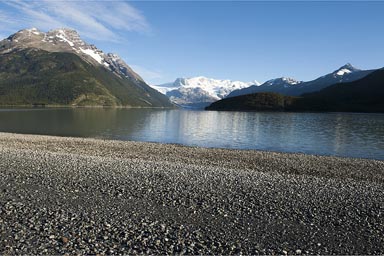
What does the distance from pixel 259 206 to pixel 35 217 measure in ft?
43.8

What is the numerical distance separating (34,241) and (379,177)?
1380 inches

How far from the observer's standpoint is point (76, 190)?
2338cm

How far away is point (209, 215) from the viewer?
19.2 metres

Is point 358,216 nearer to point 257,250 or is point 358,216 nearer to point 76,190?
point 257,250

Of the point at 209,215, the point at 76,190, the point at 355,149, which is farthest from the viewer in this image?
the point at 355,149

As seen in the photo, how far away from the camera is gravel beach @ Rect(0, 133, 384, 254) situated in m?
15.0

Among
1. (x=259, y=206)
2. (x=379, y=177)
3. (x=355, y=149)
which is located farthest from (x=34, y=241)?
(x=355, y=149)

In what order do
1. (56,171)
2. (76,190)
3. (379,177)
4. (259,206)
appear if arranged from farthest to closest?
(379,177), (56,171), (76,190), (259,206)

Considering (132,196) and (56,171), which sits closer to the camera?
(132,196)

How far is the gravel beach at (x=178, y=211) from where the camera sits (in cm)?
1497

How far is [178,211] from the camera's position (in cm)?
1966

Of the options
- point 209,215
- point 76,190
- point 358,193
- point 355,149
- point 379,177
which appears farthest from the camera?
point 355,149

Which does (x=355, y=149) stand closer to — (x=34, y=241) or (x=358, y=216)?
(x=358, y=216)

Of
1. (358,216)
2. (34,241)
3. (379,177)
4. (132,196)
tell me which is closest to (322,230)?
(358,216)
